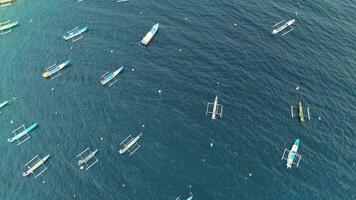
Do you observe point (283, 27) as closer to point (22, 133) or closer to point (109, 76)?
point (109, 76)

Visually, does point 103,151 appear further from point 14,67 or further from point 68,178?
point 14,67

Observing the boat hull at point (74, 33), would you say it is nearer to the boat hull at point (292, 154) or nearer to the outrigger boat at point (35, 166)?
the outrigger boat at point (35, 166)

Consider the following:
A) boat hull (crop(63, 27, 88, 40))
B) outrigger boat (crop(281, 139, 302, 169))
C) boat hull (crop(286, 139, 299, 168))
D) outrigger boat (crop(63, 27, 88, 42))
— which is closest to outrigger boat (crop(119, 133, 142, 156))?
outrigger boat (crop(281, 139, 302, 169))

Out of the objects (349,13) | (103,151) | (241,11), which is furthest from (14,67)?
(349,13)

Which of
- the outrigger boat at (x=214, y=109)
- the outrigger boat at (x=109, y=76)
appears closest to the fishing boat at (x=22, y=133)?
the outrigger boat at (x=109, y=76)

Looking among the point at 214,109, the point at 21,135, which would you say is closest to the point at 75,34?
the point at 21,135

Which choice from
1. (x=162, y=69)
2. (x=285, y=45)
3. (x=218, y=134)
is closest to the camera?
(x=218, y=134)

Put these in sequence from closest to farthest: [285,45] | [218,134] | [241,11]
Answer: [218,134], [285,45], [241,11]
